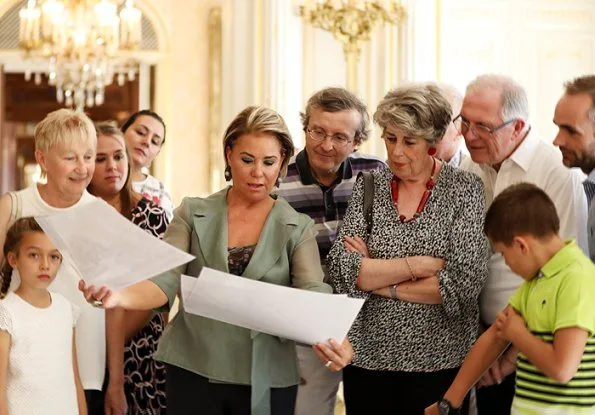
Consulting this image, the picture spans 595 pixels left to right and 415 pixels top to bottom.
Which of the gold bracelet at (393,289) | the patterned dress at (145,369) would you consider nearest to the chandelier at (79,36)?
the patterned dress at (145,369)

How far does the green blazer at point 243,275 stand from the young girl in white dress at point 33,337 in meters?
0.58

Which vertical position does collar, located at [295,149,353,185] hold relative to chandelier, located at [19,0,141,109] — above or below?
below

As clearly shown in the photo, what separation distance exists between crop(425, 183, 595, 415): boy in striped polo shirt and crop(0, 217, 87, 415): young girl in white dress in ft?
4.70

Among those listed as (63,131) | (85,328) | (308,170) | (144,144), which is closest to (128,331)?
(85,328)

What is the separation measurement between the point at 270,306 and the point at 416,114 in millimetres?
816

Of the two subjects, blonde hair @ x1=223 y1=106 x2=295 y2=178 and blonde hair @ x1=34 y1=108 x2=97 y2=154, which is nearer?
blonde hair @ x1=223 y1=106 x2=295 y2=178

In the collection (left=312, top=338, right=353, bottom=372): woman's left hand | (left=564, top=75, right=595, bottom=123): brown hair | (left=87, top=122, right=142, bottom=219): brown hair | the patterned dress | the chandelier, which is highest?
the chandelier

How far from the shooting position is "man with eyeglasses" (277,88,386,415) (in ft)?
11.1

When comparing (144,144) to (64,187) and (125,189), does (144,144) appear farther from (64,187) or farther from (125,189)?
(64,187)

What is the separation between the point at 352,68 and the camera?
8266mm

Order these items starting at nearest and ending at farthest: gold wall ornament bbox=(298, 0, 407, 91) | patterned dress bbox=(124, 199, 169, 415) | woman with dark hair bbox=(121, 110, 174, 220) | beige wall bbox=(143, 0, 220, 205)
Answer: patterned dress bbox=(124, 199, 169, 415) → woman with dark hair bbox=(121, 110, 174, 220) → gold wall ornament bbox=(298, 0, 407, 91) → beige wall bbox=(143, 0, 220, 205)

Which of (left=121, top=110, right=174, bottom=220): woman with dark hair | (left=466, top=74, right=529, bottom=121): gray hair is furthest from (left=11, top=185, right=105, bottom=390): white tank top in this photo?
(left=121, top=110, right=174, bottom=220): woman with dark hair

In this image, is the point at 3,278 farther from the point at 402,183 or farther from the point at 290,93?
the point at 290,93

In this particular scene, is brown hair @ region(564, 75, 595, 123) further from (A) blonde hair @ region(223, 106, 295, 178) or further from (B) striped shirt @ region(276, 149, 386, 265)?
(A) blonde hair @ region(223, 106, 295, 178)
